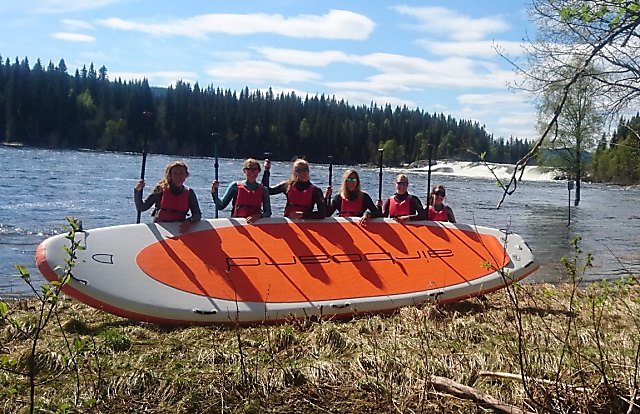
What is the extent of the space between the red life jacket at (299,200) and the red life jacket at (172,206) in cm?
140

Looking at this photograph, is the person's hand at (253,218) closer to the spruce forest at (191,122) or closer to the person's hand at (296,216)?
the person's hand at (296,216)

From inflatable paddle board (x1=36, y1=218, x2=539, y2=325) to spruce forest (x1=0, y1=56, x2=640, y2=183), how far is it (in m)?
59.0

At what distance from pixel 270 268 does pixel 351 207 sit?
2123mm

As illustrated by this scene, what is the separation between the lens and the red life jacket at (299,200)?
24.3 ft

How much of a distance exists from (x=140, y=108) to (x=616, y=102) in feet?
268

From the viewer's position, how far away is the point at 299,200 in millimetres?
7434

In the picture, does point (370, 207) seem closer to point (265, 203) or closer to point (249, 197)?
point (265, 203)

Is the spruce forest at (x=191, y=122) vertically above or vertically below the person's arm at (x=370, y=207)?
above

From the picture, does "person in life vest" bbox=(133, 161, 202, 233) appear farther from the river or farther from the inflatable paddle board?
the river

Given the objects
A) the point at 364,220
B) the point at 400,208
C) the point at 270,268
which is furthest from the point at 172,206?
the point at 400,208

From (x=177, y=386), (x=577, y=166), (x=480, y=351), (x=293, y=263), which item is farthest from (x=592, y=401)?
(x=577, y=166)

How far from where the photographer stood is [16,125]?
70.7m

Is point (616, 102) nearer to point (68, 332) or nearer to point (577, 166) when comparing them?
point (68, 332)

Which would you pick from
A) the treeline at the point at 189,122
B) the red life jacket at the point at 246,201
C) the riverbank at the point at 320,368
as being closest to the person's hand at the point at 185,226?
the red life jacket at the point at 246,201
